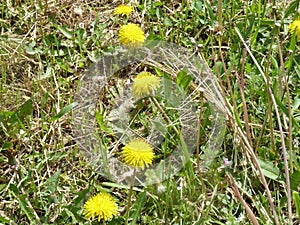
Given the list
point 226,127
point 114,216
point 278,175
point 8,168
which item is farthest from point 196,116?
point 8,168

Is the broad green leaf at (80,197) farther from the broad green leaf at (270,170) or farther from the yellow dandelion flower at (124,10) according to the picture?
the yellow dandelion flower at (124,10)

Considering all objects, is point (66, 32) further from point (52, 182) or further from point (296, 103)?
point (296, 103)

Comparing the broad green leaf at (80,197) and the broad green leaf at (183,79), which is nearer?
the broad green leaf at (80,197)

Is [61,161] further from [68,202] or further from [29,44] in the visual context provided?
[29,44]

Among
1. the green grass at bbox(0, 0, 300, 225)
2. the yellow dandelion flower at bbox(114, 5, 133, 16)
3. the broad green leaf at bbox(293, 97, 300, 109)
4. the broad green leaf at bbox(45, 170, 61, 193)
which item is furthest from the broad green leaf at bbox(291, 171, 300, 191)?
the yellow dandelion flower at bbox(114, 5, 133, 16)

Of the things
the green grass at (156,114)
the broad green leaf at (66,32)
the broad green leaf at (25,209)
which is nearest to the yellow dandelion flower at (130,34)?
the green grass at (156,114)

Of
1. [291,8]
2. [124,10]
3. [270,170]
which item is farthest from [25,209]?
[291,8]

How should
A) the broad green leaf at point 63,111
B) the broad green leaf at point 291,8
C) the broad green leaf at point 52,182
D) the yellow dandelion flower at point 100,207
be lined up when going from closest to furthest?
the yellow dandelion flower at point 100,207 < the broad green leaf at point 52,182 < the broad green leaf at point 63,111 < the broad green leaf at point 291,8

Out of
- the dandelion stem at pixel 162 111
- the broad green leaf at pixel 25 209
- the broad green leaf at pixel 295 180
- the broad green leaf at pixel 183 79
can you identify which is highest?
the broad green leaf at pixel 183 79
